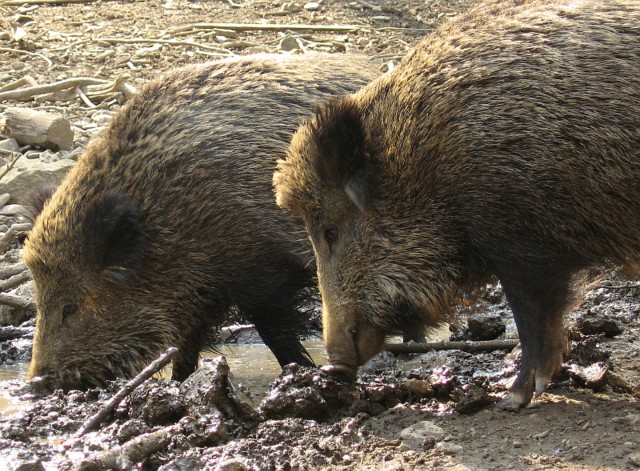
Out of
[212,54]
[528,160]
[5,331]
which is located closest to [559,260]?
[528,160]

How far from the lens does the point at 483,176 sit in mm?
5098

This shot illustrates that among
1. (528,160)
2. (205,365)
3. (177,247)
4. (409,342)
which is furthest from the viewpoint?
(409,342)

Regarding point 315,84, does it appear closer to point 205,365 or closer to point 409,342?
point 409,342

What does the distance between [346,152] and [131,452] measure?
5.87ft

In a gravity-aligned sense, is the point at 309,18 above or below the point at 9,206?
above

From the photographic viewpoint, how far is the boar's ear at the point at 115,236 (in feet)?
21.0

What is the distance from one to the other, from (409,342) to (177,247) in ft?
5.08

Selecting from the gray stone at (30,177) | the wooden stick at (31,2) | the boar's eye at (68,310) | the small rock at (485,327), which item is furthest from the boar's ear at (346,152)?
the wooden stick at (31,2)

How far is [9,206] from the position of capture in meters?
8.84

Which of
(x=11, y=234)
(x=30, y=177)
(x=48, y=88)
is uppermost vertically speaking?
(x=48, y=88)

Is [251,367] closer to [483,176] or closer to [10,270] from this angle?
[10,270]

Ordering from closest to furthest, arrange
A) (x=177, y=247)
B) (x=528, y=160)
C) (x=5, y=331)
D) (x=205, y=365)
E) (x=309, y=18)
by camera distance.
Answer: (x=528, y=160)
(x=205, y=365)
(x=177, y=247)
(x=5, y=331)
(x=309, y=18)

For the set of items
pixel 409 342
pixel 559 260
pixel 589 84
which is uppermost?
pixel 589 84

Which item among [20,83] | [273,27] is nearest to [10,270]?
[20,83]
